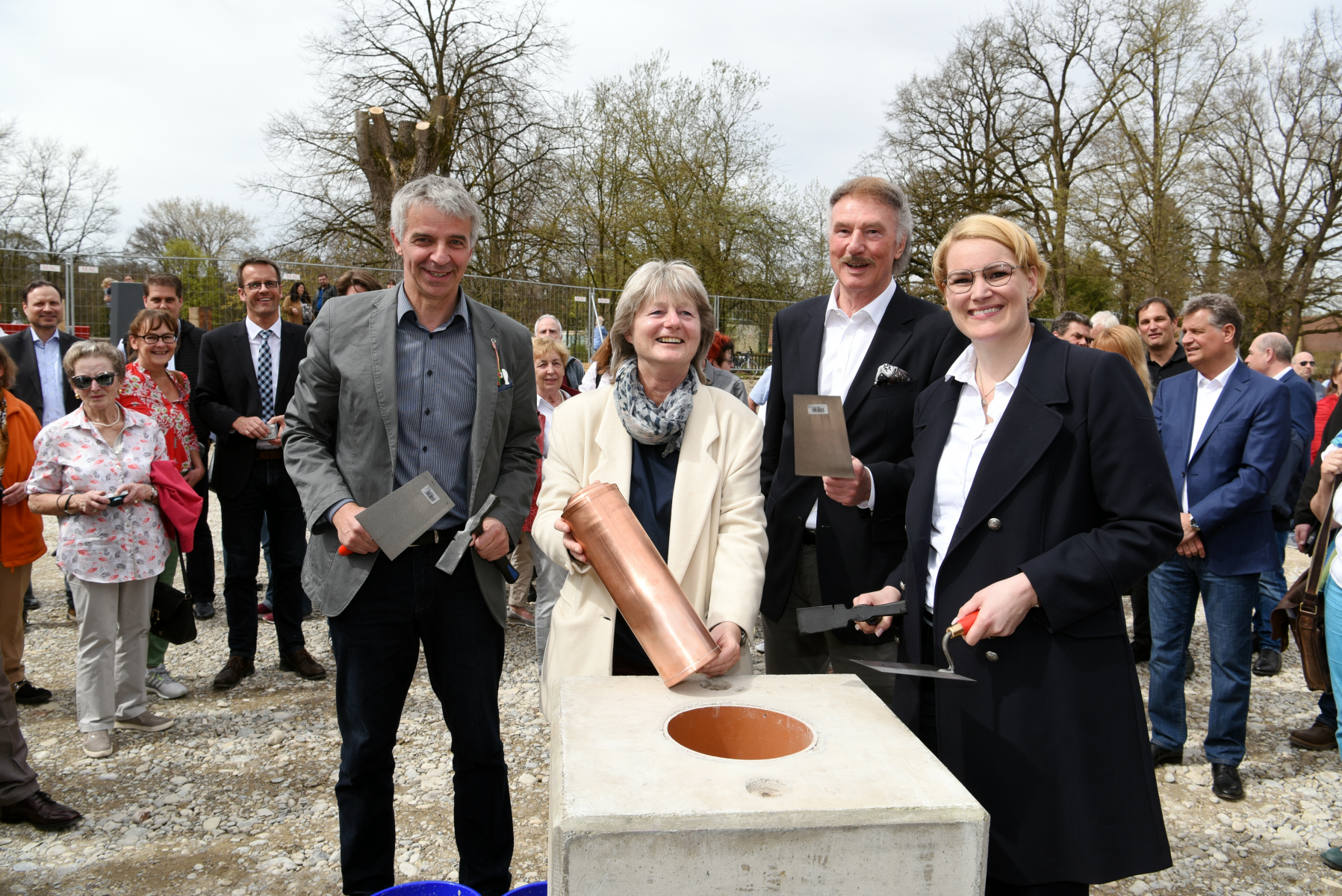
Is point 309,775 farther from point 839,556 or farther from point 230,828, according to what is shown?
point 839,556

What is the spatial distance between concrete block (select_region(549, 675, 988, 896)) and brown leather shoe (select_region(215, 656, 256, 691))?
3.77m

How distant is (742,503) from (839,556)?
0.48 metres

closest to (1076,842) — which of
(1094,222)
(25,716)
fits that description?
(25,716)

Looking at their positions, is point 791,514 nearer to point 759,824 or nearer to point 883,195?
point 883,195

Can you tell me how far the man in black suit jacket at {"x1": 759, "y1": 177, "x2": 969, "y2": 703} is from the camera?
2695 millimetres

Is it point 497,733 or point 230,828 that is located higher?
point 497,733

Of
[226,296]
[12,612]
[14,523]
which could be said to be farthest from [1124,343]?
[226,296]

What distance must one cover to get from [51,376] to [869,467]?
6170mm

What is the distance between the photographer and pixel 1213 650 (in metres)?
3.87

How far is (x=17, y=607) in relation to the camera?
4.11 metres

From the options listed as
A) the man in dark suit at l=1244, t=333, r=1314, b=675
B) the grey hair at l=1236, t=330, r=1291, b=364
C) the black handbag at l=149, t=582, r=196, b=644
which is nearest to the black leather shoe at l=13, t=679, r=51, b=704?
the black handbag at l=149, t=582, r=196, b=644

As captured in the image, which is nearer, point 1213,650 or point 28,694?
point 1213,650

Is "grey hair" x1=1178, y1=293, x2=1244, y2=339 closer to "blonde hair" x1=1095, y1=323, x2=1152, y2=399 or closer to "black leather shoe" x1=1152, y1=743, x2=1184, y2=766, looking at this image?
"blonde hair" x1=1095, y1=323, x2=1152, y2=399

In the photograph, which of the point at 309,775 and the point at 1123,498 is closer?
the point at 1123,498
